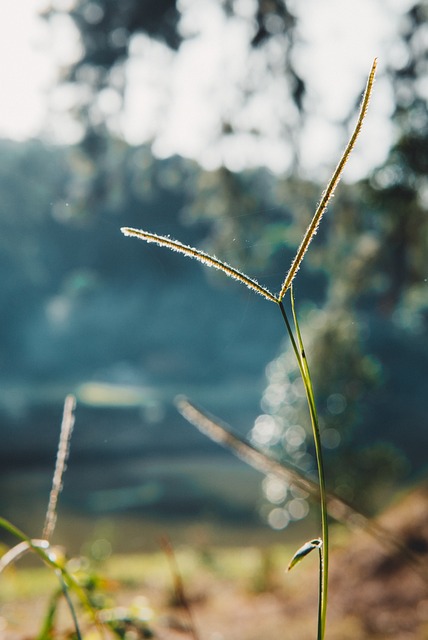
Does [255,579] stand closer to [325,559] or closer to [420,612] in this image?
[420,612]

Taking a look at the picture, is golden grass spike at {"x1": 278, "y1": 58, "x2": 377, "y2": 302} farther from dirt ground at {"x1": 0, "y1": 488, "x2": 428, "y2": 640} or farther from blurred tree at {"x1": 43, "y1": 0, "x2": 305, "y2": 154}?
blurred tree at {"x1": 43, "y1": 0, "x2": 305, "y2": 154}

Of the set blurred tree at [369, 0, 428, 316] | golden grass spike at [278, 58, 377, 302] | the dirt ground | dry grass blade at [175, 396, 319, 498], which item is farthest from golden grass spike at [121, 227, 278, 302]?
blurred tree at [369, 0, 428, 316]

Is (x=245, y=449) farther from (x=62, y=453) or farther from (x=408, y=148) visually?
(x=408, y=148)

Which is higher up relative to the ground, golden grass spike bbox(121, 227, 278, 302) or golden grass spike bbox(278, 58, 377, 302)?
golden grass spike bbox(278, 58, 377, 302)

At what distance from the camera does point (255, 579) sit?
5980mm

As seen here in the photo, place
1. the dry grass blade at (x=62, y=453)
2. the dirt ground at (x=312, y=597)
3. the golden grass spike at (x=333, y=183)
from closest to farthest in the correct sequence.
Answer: the golden grass spike at (x=333, y=183) < the dry grass blade at (x=62, y=453) < the dirt ground at (x=312, y=597)

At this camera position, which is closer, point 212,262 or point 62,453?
point 212,262

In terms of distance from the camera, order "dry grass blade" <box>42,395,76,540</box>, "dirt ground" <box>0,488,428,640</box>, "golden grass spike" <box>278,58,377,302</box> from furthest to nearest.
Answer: "dirt ground" <box>0,488,428,640</box>, "dry grass blade" <box>42,395,76,540</box>, "golden grass spike" <box>278,58,377,302</box>

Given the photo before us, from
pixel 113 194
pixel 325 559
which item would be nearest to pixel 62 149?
pixel 113 194

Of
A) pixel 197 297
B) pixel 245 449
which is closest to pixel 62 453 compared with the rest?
pixel 245 449

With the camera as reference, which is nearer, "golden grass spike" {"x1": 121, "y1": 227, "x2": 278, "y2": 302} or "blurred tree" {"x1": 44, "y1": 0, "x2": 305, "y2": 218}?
"golden grass spike" {"x1": 121, "y1": 227, "x2": 278, "y2": 302}

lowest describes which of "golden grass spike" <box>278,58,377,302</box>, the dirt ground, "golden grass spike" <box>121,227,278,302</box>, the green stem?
the green stem

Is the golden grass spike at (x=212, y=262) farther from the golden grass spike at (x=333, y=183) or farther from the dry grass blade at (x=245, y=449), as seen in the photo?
the dry grass blade at (x=245, y=449)

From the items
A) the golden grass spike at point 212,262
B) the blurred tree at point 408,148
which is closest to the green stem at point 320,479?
the golden grass spike at point 212,262
